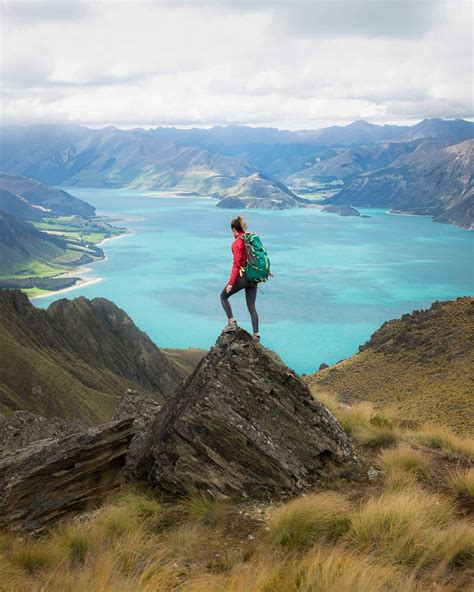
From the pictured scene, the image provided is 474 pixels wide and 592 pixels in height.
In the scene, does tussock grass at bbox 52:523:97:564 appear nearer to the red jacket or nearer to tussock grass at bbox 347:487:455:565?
tussock grass at bbox 347:487:455:565

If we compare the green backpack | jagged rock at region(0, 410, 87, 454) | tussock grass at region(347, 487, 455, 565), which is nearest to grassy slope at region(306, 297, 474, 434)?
the green backpack

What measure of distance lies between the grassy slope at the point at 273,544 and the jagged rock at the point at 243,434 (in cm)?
40

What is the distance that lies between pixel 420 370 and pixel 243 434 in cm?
3387

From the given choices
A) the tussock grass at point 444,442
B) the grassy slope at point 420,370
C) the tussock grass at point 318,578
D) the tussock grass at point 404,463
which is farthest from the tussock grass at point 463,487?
the grassy slope at point 420,370

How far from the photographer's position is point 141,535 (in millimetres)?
8594

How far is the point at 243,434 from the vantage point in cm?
1054

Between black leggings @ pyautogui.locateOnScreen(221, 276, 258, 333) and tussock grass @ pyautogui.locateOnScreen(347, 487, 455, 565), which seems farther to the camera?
black leggings @ pyautogui.locateOnScreen(221, 276, 258, 333)

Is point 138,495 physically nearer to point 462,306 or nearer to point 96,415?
point 96,415

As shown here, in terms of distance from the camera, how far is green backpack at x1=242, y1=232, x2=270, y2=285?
12617mm

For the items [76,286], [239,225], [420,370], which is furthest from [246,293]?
[76,286]

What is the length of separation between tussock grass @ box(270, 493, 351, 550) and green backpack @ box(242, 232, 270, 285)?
5164 millimetres

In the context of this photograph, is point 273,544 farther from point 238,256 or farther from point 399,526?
point 238,256

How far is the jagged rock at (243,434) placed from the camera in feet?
33.7

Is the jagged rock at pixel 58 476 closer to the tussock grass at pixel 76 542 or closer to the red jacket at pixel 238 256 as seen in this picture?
the tussock grass at pixel 76 542
